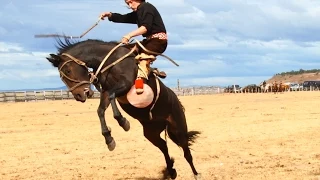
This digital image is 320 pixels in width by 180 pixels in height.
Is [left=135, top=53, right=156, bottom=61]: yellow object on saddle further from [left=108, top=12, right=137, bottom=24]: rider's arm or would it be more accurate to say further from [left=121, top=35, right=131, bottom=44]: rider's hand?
[left=108, top=12, right=137, bottom=24]: rider's arm

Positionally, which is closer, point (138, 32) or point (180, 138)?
point (138, 32)

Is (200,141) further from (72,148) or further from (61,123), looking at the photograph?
(61,123)

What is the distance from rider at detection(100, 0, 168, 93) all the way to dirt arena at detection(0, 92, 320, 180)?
131 inches

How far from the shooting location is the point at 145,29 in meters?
10.1

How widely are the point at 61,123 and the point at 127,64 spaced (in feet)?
52.4

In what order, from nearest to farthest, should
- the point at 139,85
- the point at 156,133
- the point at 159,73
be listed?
1. the point at 139,85
2. the point at 159,73
3. the point at 156,133

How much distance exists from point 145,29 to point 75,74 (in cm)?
134

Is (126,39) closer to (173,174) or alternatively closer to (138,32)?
(138,32)

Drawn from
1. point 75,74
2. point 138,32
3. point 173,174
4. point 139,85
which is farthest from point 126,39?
point 173,174

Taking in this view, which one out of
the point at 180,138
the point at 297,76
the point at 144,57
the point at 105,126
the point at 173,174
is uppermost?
the point at 144,57

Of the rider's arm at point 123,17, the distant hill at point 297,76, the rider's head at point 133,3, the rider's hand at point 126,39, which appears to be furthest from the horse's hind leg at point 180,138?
the distant hill at point 297,76

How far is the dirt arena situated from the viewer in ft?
43.5

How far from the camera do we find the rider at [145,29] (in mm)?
10047

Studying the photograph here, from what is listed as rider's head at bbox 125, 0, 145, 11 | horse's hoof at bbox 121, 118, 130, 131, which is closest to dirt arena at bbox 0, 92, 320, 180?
horse's hoof at bbox 121, 118, 130, 131
